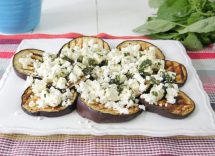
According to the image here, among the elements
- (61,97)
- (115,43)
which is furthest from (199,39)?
(61,97)

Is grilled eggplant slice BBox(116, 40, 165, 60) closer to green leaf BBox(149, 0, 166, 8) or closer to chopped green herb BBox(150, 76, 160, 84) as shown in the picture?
chopped green herb BBox(150, 76, 160, 84)

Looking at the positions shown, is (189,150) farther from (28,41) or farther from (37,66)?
(28,41)

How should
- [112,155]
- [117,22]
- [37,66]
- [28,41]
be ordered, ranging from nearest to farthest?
[112,155] → [37,66] → [28,41] → [117,22]

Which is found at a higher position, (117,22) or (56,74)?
(56,74)

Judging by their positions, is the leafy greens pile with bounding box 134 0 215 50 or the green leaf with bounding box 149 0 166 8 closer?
the leafy greens pile with bounding box 134 0 215 50

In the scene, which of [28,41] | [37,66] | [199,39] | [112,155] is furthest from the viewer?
[199,39]

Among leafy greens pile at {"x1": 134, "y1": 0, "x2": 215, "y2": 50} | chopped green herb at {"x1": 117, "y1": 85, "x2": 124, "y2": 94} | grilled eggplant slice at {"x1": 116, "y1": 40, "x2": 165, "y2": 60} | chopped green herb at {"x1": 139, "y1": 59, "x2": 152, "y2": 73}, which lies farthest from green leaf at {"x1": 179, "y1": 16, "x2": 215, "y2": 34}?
chopped green herb at {"x1": 117, "y1": 85, "x2": 124, "y2": 94}
